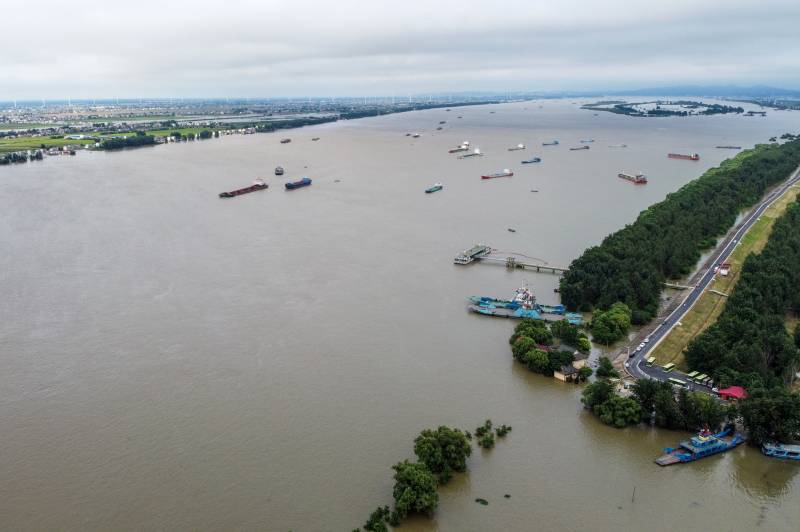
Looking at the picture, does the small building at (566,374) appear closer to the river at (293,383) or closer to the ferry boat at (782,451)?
the river at (293,383)

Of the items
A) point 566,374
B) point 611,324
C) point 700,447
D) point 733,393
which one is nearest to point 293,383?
point 566,374

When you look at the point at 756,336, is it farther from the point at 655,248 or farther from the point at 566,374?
the point at 655,248

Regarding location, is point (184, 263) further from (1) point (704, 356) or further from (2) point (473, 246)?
(1) point (704, 356)

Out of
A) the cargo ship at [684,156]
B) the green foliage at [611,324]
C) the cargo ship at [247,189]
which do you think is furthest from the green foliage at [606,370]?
the cargo ship at [684,156]

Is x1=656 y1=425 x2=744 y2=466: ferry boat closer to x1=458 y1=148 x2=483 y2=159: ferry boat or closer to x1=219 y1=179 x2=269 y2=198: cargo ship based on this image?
x1=219 y1=179 x2=269 y2=198: cargo ship

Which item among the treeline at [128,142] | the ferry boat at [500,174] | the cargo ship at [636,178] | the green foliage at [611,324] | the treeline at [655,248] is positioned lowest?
the green foliage at [611,324]

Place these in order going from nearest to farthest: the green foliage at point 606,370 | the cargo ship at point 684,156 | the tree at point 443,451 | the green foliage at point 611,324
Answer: the tree at point 443,451 < the green foliage at point 606,370 < the green foliage at point 611,324 < the cargo ship at point 684,156

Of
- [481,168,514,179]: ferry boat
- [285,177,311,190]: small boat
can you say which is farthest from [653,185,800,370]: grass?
[285,177,311,190]: small boat
